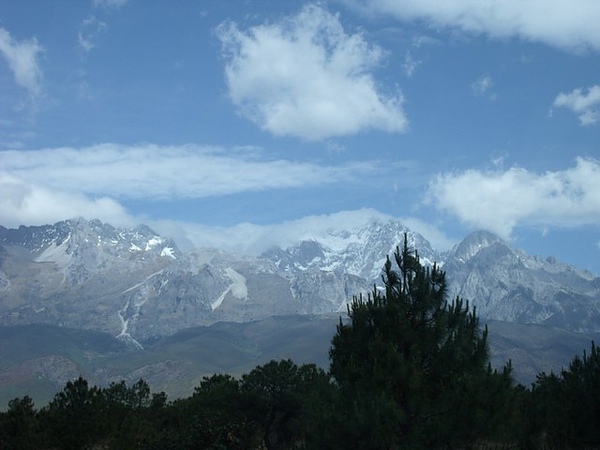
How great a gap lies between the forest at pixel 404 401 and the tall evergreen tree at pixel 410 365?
7 centimetres

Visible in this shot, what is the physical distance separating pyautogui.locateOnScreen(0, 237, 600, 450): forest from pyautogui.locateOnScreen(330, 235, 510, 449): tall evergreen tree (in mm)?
65

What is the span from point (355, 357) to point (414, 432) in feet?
21.7

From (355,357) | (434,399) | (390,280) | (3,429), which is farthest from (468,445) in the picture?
(3,429)

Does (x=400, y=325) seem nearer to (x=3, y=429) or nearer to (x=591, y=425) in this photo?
(x=591, y=425)

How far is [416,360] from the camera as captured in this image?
41.0 m

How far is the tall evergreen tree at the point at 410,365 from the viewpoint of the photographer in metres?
37.8

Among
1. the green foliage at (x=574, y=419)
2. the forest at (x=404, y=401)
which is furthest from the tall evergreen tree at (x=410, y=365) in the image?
the green foliage at (x=574, y=419)

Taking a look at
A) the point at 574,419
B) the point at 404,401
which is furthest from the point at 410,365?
the point at 574,419

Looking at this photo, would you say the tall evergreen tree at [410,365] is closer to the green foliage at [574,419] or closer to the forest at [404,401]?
the forest at [404,401]

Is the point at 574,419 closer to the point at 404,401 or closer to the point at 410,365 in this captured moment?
the point at 404,401

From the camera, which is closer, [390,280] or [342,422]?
[342,422]

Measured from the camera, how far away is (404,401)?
39750mm

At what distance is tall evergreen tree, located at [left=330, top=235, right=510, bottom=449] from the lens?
37750 millimetres

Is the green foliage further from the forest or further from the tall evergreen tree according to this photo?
the tall evergreen tree
